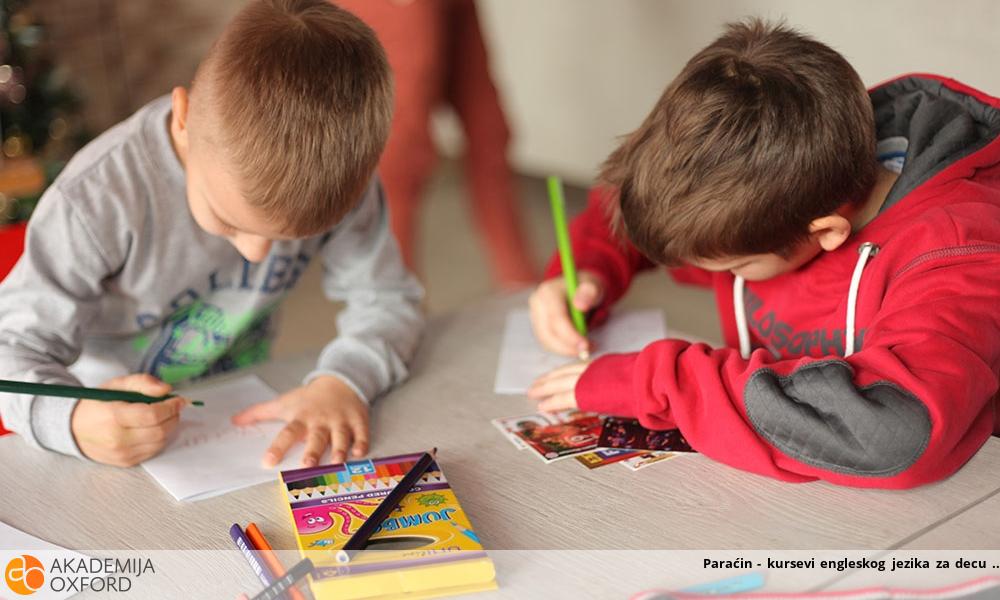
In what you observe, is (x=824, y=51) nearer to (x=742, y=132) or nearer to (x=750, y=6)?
A: (x=742, y=132)

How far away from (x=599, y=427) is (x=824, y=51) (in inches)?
17.1

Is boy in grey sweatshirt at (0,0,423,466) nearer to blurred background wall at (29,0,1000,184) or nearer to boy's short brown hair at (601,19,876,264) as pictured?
boy's short brown hair at (601,19,876,264)

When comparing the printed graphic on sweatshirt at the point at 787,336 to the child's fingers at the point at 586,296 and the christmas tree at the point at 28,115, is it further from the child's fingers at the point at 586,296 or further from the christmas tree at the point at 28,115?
the christmas tree at the point at 28,115

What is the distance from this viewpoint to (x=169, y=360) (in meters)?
1.32

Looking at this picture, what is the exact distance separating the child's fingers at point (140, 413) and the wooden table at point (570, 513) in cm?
5

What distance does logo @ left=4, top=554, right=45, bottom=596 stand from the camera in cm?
80

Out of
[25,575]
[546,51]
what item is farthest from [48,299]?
[546,51]

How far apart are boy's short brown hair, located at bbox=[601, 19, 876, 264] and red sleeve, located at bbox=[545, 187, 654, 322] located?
11.0 inches

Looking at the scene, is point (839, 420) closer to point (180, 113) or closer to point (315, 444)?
point (315, 444)

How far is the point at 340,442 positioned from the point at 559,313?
0.34 m

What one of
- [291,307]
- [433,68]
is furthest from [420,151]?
[291,307]

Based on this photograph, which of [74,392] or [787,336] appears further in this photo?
[787,336]

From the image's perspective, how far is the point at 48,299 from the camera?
1087mm

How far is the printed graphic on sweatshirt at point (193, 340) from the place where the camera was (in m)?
1.30
